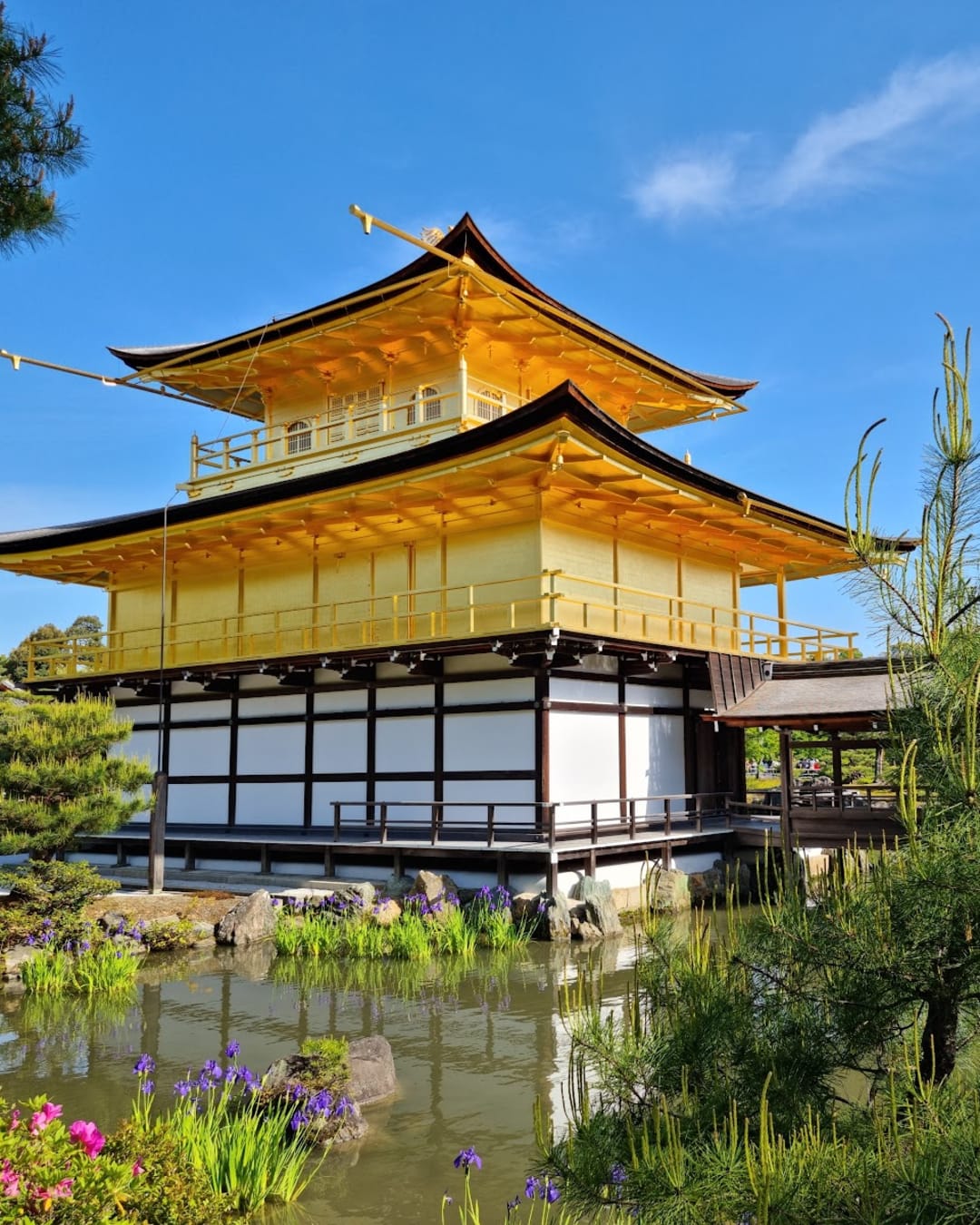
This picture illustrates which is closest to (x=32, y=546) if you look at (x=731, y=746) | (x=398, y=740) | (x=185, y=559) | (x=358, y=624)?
(x=185, y=559)

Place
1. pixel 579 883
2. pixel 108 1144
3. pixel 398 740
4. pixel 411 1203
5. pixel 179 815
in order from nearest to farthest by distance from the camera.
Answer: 1. pixel 108 1144
2. pixel 411 1203
3. pixel 579 883
4. pixel 398 740
5. pixel 179 815

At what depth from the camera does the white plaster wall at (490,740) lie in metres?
17.6

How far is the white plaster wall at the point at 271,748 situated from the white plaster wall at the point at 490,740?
13.4 feet

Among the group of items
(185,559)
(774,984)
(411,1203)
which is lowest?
(411,1203)

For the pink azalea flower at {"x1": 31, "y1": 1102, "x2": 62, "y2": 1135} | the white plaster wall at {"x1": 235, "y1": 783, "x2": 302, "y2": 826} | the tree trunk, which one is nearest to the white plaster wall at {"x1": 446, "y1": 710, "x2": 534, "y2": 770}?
the white plaster wall at {"x1": 235, "y1": 783, "x2": 302, "y2": 826}

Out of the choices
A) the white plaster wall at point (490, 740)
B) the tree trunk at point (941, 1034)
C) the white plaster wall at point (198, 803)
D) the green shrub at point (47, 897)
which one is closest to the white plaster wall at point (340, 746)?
the white plaster wall at point (490, 740)

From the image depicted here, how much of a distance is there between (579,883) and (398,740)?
5080 mm

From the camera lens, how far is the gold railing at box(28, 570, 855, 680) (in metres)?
18.1

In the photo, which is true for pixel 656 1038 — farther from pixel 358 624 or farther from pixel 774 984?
pixel 358 624

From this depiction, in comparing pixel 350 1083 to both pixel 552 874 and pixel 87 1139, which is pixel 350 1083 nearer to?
pixel 87 1139

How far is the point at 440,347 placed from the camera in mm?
21641

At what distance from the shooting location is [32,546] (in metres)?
24.2

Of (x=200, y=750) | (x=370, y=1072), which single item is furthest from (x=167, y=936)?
(x=200, y=750)

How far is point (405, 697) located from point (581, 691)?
11.5 feet
